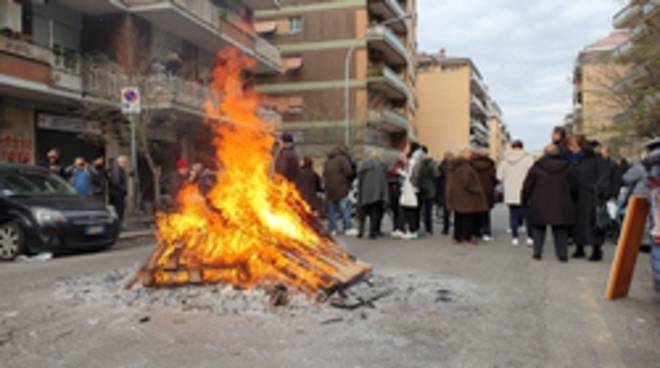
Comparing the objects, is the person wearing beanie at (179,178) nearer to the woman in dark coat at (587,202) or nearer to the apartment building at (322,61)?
the woman in dark coat at (587,202)

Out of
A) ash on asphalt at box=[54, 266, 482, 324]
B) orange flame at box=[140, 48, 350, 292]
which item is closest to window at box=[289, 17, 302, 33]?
orange flame at box=[140, 48, 350, 292]

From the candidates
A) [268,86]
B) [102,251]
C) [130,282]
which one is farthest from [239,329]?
[268,86]

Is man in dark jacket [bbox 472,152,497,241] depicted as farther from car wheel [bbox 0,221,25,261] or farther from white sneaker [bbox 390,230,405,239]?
car wheel [bbox 0,221,25,261]

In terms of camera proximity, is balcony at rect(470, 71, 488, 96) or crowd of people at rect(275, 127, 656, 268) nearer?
crowd of people at rect(275, 127, 656, 268)

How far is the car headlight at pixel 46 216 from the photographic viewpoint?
9.19 meters

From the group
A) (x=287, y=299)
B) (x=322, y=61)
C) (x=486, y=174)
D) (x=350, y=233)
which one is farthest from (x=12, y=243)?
(x=322, y=61)

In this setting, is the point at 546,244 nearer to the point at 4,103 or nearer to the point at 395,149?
the point at 4,103

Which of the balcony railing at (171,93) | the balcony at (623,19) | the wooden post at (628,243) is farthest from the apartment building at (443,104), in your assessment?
the wooden post at (628,243)

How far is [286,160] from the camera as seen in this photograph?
945 cm

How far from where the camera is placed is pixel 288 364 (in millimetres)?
3807

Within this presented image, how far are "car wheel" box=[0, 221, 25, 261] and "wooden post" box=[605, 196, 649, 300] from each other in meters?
8.90

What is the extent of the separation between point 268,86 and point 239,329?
35805mm

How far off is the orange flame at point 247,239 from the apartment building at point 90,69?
10.4 metres

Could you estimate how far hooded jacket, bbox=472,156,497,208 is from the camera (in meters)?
11.1
